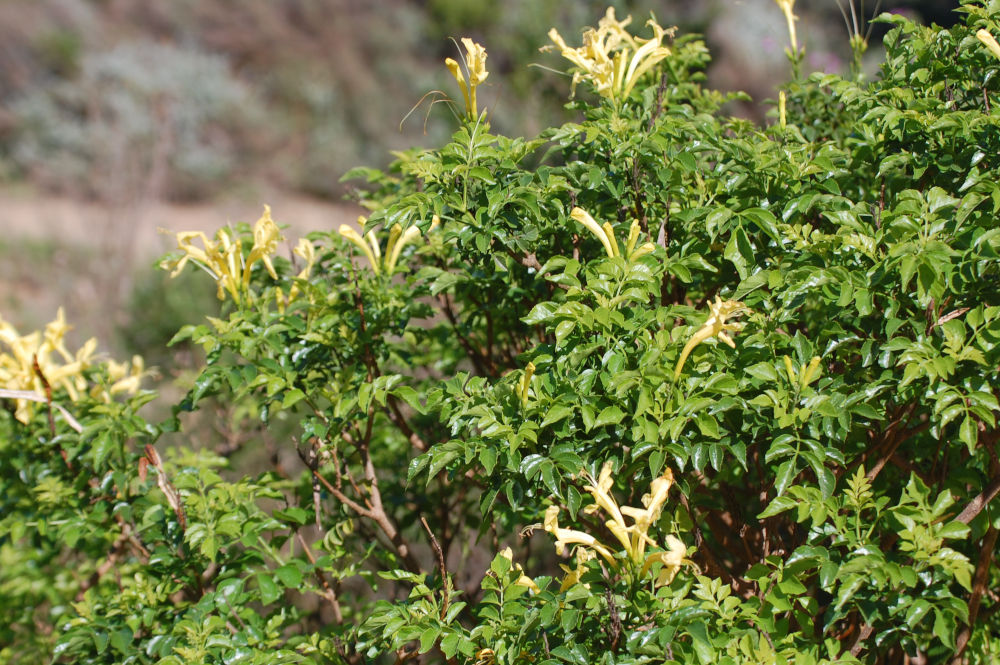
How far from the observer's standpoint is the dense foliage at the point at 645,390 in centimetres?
153

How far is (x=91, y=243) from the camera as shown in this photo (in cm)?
849

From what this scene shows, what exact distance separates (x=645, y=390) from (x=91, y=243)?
8.26 m

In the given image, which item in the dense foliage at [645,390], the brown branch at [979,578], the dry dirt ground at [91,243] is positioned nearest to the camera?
the dense foliage at [645,390]

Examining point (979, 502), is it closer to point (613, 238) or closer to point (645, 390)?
point (645, 390)

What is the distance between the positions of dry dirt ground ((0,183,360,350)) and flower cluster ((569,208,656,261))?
304 centimetres

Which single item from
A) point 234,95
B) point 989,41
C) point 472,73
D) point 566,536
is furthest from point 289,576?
point 234,95

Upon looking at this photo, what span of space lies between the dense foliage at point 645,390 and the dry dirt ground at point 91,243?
8.07 feet

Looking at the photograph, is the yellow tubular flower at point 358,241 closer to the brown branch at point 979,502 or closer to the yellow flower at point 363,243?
the yellow flower at point 363,243

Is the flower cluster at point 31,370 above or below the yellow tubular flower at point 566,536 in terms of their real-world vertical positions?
above

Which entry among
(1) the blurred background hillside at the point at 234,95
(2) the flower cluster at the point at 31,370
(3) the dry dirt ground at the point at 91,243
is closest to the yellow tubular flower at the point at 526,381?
(2) the flower cluster at the point at 31,370

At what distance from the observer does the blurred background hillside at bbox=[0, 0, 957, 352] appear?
28.5ft

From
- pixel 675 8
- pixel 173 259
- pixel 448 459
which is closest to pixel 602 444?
pixel 448 459

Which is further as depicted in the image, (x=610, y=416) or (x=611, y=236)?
(x=611, y=236)

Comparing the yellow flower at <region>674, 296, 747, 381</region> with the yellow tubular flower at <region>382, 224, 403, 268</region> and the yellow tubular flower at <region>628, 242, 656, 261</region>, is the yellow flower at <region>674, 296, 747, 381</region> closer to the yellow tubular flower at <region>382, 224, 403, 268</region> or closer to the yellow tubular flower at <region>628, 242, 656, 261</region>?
the yellow tubular flower at <region>628, 242, 656, 261</region>
